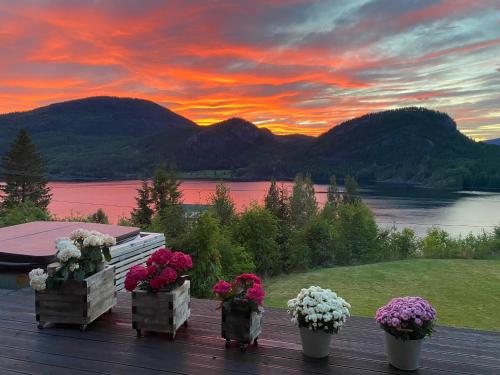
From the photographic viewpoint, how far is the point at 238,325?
9.64ft

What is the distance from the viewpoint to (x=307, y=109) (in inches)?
1214

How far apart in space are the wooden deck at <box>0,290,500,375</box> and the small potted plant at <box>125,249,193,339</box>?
120 mm

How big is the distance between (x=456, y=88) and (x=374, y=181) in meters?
42.9

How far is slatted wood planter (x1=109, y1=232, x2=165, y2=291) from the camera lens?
4.82 meters


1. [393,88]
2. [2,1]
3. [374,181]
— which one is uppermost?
[393,88]

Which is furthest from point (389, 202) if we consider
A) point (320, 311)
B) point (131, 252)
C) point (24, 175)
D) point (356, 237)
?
point (320, 311)

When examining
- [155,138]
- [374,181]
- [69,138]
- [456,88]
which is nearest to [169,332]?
[456,88]

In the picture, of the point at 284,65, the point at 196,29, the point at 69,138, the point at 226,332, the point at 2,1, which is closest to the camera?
the point at 226,332

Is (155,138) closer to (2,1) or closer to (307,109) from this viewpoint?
(307,109)

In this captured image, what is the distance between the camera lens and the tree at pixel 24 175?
105 ft

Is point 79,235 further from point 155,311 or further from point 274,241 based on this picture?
point 274,241

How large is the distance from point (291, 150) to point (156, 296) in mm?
69371

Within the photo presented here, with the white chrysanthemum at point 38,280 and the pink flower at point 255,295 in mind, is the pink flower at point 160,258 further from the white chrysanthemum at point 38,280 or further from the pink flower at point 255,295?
the white chrysanthemum at point 38,280

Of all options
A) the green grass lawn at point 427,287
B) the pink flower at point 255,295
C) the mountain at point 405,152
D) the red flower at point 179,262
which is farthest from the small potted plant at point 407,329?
the mountain at point 405,152
